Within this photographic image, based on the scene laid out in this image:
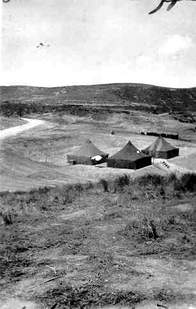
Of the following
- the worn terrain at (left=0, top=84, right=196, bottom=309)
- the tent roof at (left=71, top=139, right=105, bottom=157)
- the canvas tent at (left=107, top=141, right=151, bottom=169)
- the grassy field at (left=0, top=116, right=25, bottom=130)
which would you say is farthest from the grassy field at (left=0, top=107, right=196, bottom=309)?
the grassy field at (left=0, top=116, right=25, bottom=130)

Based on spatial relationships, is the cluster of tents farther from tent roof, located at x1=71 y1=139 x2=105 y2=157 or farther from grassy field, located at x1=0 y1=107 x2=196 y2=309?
grassy field, located at x1=0 y1=107 x2=196 y2=309

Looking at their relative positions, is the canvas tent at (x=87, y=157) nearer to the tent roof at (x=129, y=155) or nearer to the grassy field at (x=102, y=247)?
the tent roof at (x=129, y=155)

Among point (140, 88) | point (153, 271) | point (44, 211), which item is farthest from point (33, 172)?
point (140, 88)

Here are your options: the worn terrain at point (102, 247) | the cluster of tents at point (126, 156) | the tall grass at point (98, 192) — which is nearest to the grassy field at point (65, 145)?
the cluster of tents at point (126, 156)

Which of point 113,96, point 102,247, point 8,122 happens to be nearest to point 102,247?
point 102,247

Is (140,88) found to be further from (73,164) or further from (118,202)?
(118,202)

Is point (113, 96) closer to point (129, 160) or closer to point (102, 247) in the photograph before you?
point (129, 160)
